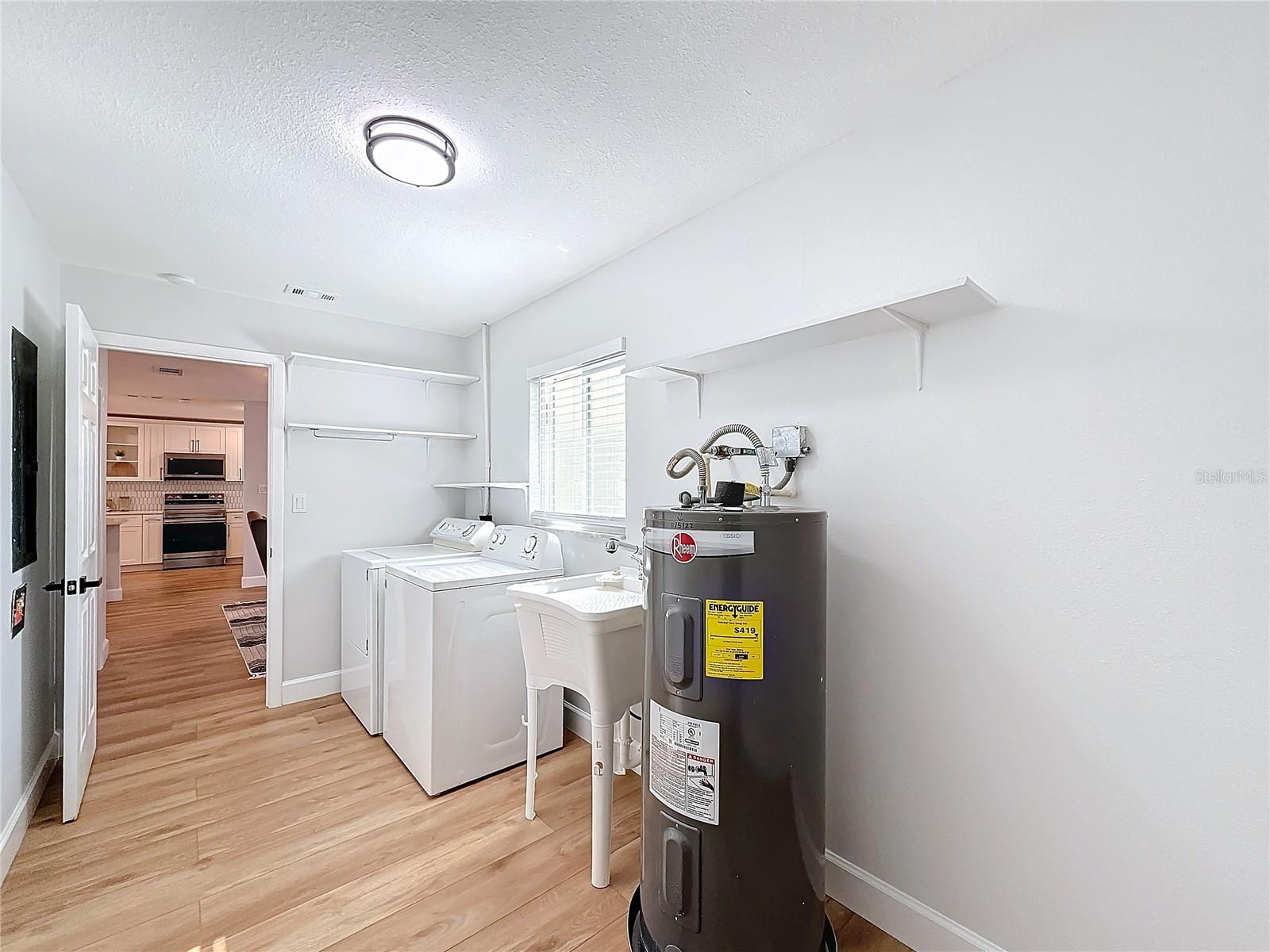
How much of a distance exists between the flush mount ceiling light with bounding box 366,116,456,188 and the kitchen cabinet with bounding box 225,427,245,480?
8.88m

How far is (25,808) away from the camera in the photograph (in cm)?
212

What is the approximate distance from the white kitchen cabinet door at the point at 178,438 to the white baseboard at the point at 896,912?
1012 cm

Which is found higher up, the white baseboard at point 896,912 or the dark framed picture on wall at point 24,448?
the dark framed picture on wall at point 24,448

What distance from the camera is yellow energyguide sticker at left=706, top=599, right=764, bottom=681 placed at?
4.72ft

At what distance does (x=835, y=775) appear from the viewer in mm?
1819

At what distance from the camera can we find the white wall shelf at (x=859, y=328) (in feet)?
4.59

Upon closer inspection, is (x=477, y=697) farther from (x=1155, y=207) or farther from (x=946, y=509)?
(x=1155, y=207)

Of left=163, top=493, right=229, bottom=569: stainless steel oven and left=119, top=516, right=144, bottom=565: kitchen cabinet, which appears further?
left=163, top=493, right=229, bottom=569: stainless steel oven

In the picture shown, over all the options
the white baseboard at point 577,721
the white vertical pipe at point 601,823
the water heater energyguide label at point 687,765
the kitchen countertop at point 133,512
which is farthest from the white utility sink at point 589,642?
the kitchen countertop at point 133,512

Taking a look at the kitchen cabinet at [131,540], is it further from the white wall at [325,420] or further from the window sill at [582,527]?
the window sill at [582,527]

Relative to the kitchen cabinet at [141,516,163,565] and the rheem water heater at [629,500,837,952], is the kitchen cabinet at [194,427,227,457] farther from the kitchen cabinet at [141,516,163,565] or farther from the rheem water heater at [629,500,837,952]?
the rheem water heater at [629,500,837,952]

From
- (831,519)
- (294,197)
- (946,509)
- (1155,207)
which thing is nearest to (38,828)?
(294,197)

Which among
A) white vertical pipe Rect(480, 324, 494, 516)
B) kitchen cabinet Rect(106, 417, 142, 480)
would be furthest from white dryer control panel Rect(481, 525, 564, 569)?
kitchen cabinet Rect(106, 417, 142, 480)

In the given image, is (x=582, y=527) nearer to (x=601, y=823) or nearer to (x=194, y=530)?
(x=601, y=823)
